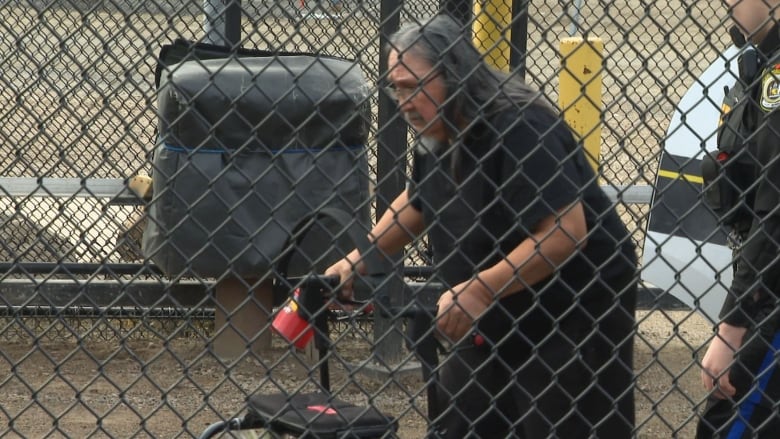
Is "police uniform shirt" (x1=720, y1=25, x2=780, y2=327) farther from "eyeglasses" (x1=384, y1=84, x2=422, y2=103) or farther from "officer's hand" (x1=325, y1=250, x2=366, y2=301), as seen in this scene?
"officer's hand" (x1=325, y1=250, x2=366, y2=301)

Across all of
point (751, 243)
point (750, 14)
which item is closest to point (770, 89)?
point (750, 14)

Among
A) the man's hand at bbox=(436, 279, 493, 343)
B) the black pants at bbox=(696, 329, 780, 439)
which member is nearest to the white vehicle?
the black pants at bbox=(696, 329, 780, 439)

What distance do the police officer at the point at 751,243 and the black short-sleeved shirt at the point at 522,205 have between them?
0.32m

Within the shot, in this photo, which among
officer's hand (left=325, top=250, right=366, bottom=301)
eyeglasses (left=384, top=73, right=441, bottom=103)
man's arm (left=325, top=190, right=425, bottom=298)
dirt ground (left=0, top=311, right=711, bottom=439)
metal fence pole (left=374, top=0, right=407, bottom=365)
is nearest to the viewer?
Answer: eyeglasses (left=384, top=73, right=441, bottom=103)

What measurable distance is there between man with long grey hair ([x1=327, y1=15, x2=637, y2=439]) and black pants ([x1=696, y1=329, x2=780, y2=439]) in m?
0.31

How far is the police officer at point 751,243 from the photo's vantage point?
3.12m

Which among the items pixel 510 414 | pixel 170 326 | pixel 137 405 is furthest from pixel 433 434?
pixel 170 326

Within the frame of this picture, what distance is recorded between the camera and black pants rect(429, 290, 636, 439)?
3223 millimetres

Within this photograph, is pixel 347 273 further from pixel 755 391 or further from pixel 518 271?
pixel 755 391

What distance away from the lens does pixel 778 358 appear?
322cm

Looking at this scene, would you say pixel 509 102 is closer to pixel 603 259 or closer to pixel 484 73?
pixel 484 73

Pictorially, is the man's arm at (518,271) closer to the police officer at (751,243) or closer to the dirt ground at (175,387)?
the police officer at (751,243)

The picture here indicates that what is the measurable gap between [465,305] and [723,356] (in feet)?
2.81

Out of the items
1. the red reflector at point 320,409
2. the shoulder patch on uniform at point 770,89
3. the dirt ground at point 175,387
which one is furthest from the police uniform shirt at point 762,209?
the dirt ground at point 175,387
